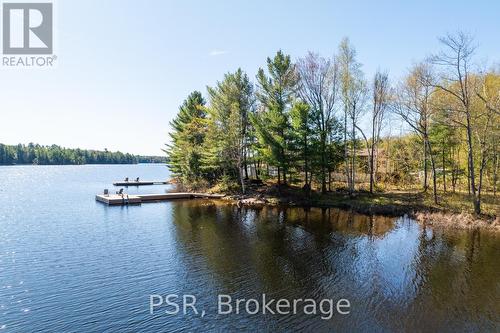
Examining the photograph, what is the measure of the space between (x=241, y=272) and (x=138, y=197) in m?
24.3

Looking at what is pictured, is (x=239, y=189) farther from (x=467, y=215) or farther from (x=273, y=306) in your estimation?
(x=273, y=306)

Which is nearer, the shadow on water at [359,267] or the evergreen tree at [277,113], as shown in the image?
the shadow on water at [359,267]

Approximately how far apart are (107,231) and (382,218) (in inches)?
841

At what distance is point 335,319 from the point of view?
34.6 feet

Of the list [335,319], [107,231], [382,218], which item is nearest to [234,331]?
[335,319]

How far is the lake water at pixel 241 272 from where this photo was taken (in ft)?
34.2

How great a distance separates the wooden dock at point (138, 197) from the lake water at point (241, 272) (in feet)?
26.9

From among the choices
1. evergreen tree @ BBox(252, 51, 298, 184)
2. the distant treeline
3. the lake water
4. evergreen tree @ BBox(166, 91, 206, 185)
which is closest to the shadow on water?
the lake water

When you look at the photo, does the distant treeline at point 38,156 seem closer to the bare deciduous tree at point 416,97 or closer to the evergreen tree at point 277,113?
the evergreen tree at point 277,113

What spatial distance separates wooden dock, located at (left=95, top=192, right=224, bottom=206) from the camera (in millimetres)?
34184

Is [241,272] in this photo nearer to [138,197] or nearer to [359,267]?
[359,267]

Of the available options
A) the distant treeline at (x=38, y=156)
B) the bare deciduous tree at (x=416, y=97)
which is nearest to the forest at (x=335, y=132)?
the bare deciduous tree at (x=416, y=97)

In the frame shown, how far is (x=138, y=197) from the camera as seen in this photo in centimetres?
3566

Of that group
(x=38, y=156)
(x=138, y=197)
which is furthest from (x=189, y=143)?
(x=38, y=156)
